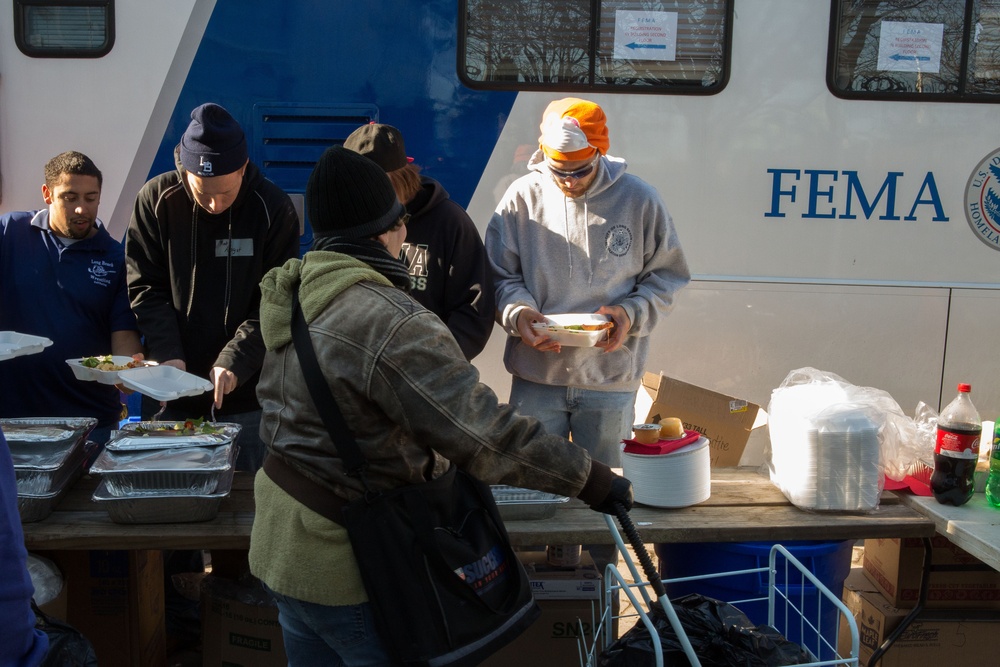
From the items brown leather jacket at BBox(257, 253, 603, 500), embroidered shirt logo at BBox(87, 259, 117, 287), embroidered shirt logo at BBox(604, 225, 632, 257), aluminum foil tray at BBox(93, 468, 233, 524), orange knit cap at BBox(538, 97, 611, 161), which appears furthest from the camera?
embroidered shirt logo at BBox(87, 259, 117, 287)

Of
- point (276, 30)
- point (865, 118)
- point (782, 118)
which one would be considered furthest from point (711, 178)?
point (276, 30)

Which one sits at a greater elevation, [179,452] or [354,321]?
[354,321]

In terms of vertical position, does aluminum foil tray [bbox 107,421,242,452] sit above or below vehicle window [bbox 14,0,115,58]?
below

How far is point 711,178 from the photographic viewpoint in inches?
168

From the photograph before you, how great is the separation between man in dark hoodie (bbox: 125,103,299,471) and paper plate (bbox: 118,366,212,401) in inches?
5.7

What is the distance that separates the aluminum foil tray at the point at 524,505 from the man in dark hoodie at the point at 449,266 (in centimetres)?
72

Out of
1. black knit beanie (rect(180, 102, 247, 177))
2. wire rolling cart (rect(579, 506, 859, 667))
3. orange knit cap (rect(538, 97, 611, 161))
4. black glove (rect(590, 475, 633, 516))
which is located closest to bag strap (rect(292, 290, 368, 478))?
black glove (rect(590, 475, 633, 516))

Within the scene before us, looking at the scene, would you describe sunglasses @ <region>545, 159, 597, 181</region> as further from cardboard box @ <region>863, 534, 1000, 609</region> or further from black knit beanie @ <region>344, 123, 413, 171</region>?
cardboard box @ <region>863, 534, 1000, 609</region>

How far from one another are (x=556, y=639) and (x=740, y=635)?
105 centimetres

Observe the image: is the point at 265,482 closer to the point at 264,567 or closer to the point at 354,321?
the point at 264,567

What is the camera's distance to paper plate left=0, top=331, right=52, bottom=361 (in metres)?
3.00

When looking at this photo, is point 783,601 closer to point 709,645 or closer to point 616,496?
point 709,645

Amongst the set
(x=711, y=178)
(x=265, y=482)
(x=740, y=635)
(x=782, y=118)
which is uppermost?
(x=782, y=118)

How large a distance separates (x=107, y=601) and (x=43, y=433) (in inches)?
24.5
